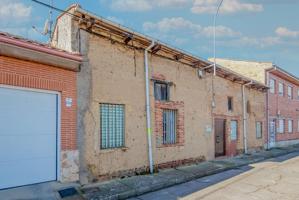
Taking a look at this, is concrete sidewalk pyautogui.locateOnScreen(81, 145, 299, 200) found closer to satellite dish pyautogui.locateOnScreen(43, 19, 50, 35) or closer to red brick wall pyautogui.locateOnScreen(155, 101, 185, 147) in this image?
red brick wall pyautogui.locateOnScreen(155, 101, 185, 147)

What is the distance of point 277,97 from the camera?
23.8 metres

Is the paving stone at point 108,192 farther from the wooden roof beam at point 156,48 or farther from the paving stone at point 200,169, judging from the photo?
the wooden roof beam at point 156,48

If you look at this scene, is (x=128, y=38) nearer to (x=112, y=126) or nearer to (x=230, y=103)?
(x=112, y=126)

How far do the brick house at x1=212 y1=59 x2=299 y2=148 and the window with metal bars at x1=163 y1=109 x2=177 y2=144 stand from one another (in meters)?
12.3

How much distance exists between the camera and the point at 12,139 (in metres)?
6.86

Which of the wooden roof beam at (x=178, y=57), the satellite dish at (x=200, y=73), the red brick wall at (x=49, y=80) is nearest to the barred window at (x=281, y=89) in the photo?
the satellite dish at (x=200, y=73)

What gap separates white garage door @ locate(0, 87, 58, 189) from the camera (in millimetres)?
6730

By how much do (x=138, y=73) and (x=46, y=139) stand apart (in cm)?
421

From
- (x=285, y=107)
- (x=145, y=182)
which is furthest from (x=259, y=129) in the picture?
(x=145, y=182)

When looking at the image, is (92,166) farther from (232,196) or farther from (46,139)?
(232,196)

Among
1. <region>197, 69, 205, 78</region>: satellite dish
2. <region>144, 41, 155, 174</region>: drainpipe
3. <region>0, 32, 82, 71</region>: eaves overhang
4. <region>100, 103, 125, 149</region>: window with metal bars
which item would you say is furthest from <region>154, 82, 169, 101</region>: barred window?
<region>0, 32, 82, 71</region>: eaves overhang

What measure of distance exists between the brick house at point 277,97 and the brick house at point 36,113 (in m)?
17.7

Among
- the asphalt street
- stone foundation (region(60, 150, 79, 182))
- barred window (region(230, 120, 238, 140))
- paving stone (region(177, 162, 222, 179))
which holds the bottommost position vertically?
the asphalt street

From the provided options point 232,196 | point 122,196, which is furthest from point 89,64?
point 232,196
